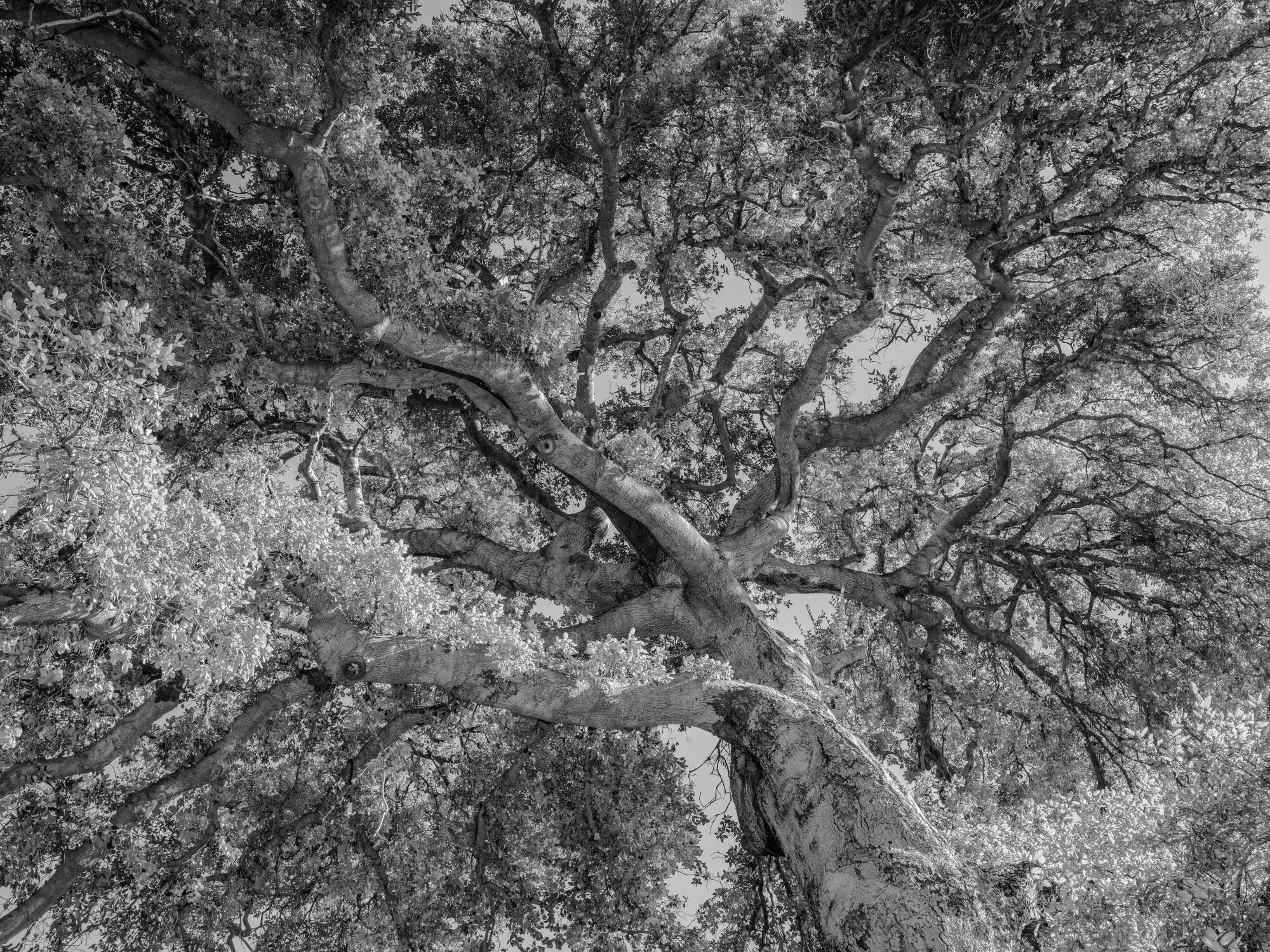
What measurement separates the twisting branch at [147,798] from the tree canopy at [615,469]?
47mm

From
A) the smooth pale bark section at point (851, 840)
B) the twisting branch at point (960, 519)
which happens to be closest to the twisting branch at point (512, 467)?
the twisting branch at point (960, 519)

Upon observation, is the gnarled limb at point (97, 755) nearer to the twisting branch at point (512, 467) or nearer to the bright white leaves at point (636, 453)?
the twisting branch at point (512, 467)

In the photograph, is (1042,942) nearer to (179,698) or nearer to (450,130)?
(179,698)

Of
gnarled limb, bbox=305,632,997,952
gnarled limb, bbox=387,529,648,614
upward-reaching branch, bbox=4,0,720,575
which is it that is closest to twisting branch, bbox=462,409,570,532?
gnarled limb, bbox=387,529,648,614

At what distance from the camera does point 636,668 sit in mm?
6738

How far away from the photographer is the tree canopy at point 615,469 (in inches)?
234

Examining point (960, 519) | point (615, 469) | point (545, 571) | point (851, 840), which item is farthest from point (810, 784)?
point (960, 519)

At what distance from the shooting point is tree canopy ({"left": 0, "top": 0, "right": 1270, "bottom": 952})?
5.94 metres

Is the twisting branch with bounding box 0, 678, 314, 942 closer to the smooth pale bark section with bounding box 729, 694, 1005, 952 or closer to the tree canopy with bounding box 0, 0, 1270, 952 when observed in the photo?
the tree canopy with bounding box 0, 0, 1270, 952

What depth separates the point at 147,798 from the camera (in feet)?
24.1

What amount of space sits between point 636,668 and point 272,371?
4.11 metres

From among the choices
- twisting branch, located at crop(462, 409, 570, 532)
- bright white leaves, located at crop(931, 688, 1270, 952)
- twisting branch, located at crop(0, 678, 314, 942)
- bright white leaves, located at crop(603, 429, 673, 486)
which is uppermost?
twisting branch, located at crop(462, 409, 570, 532)

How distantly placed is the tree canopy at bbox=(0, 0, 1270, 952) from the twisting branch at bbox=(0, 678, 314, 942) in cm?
5

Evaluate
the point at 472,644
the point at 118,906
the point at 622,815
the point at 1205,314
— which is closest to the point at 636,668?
the point at 472,644
